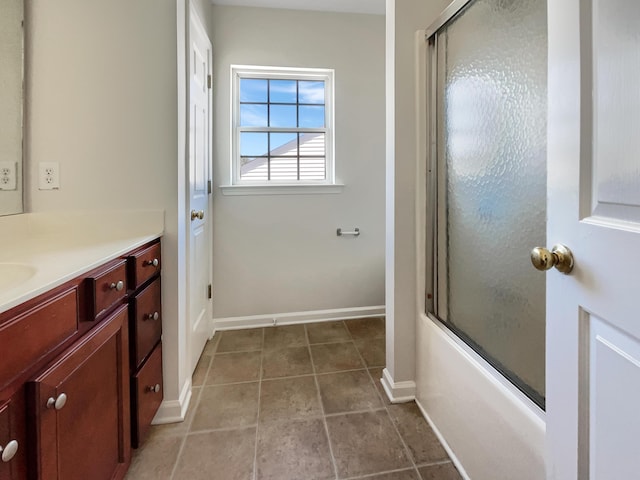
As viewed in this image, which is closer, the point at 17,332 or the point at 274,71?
the point at 17,332

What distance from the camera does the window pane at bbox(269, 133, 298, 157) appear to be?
102 inches

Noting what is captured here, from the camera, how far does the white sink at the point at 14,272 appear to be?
0.87 m

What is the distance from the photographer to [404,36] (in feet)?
4.98

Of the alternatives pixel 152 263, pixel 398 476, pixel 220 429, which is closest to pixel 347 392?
pixel 398 476

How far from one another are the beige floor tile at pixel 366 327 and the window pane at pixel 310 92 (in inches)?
72.4

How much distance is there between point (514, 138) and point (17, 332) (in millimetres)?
1397

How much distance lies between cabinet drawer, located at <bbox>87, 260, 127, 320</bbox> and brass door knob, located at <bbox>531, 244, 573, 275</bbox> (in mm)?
1113

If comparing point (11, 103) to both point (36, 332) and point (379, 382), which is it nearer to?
point (36, 332)

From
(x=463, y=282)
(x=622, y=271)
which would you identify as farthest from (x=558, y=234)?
(x=463, y=282)

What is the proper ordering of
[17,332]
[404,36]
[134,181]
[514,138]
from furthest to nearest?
[404,36] < [134,181] < [514,138] < [17,332]

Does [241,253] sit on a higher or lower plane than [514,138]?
lower

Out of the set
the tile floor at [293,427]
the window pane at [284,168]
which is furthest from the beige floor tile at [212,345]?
the window pane at [284,168]

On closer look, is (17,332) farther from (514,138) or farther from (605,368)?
(514,138)

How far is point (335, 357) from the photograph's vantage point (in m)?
2.08
